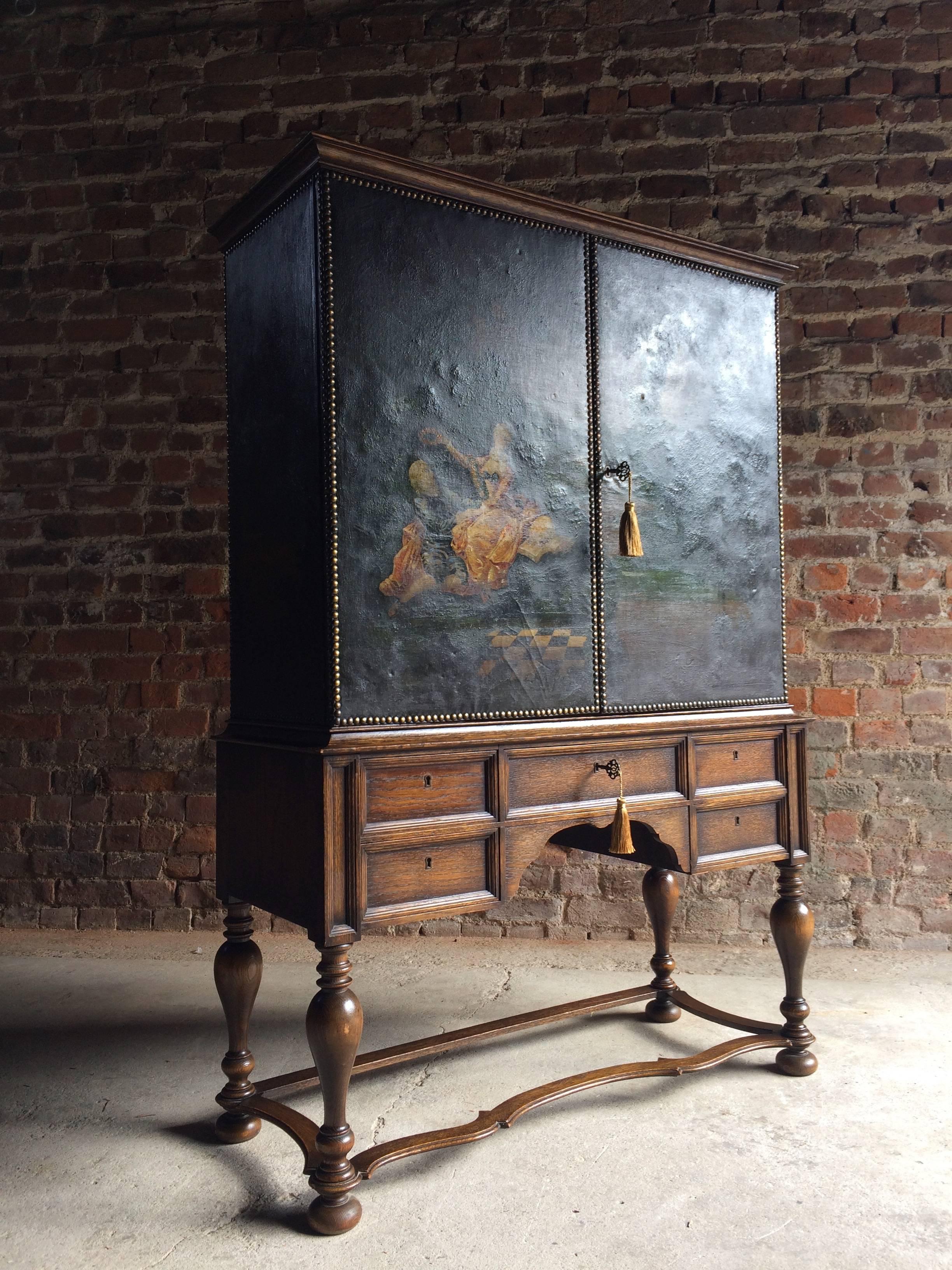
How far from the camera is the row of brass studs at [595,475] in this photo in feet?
8.41

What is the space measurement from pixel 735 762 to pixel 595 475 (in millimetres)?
885

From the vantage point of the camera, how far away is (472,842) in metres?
2.31

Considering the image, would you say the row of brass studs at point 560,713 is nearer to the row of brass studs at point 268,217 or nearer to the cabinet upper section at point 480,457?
the cabinet upper section at point 480,457

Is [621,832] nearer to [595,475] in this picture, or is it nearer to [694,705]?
[694,705]

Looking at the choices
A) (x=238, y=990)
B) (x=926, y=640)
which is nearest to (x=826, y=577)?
(x=926, y=640)

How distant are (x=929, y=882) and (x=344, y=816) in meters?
2.74

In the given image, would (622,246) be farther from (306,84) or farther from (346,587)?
(306,84)

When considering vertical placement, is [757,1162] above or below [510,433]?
below

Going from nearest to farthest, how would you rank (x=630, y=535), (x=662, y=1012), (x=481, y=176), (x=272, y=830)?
(x=272, y=830)
(x=630, y=535)
(x=662, y=1012)
(x=481, y=176)

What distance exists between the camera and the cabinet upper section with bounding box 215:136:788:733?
7.24 ft

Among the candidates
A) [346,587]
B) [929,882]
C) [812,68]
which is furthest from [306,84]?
[929,882]

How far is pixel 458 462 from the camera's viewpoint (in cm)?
234

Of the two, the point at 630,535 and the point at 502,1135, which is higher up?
the point at 630,535

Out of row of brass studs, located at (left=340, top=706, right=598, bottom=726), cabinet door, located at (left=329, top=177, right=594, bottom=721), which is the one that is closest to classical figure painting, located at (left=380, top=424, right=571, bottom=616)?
cabinet door, located at (left=329, top=177, right=594, bottom=721)
